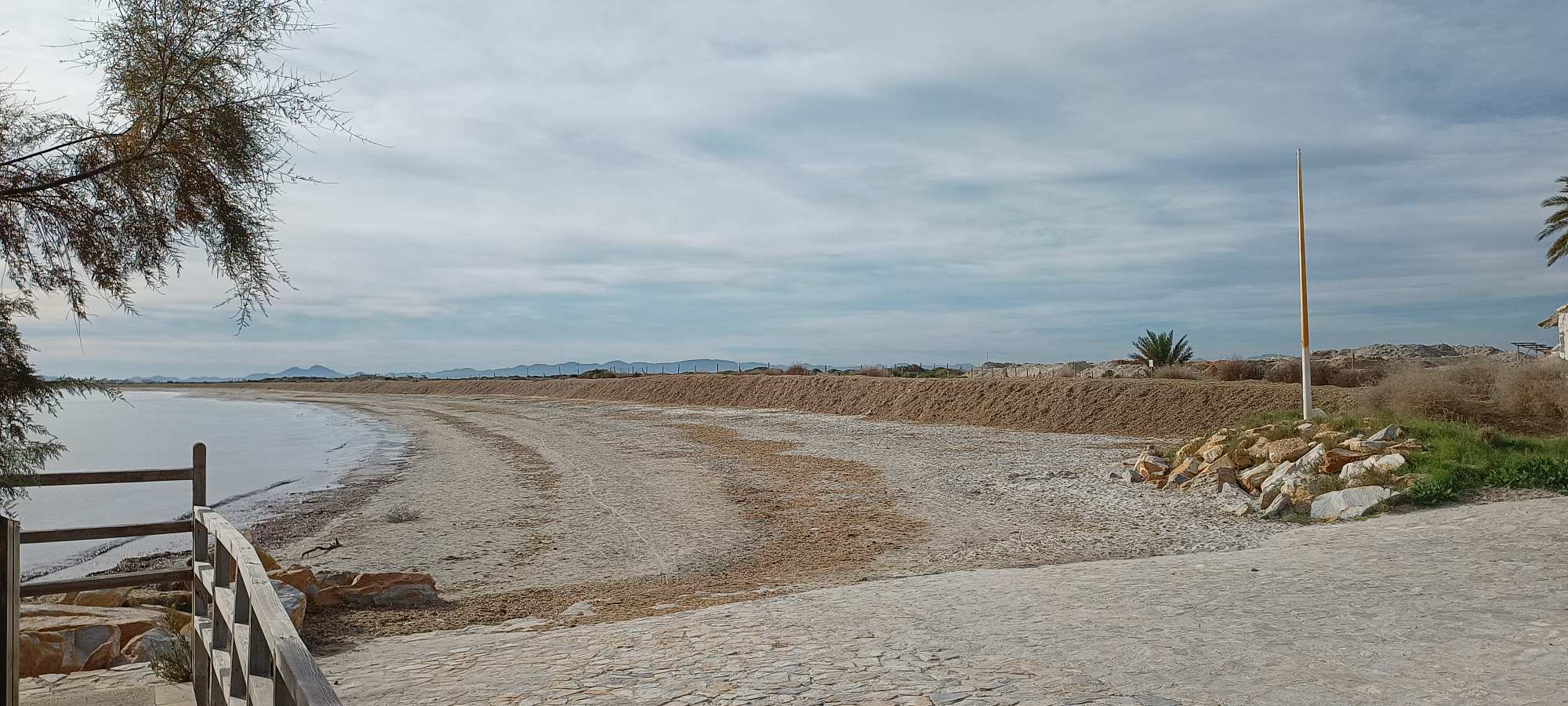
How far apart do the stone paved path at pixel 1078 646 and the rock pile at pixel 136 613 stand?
1.28m

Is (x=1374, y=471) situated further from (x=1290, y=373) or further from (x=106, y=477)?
(x=1290, y=373)

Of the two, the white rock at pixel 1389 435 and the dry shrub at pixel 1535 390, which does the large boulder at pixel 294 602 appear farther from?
the dry shrub at pixel 1535 390

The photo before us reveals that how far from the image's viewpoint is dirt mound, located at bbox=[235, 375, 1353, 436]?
26.0 m

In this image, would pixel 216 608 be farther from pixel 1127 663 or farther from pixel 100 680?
pixel 1127 663

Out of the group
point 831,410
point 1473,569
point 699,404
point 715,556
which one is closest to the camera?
point 1473,569

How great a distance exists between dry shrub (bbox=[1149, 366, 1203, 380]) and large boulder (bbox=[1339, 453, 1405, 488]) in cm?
2121

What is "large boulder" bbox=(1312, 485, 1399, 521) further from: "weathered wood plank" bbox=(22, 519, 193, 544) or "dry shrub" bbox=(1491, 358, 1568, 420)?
"weathered wood plank" bbox=(22, 519, 193, 544)

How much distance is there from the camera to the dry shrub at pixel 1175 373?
112 feet

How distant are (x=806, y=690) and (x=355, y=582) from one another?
16.8 ft

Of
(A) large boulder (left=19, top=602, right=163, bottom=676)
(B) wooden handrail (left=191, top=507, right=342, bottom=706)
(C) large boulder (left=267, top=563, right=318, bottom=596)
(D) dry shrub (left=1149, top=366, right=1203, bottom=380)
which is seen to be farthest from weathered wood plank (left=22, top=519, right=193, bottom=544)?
(D) dry shrub (left=1149, top=366, right=1203, bottom=380)

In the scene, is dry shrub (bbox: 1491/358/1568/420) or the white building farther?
the white building

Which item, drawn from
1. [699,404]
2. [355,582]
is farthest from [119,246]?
[699,404]

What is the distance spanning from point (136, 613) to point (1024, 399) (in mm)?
27643

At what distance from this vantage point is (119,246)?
19.5 ft
